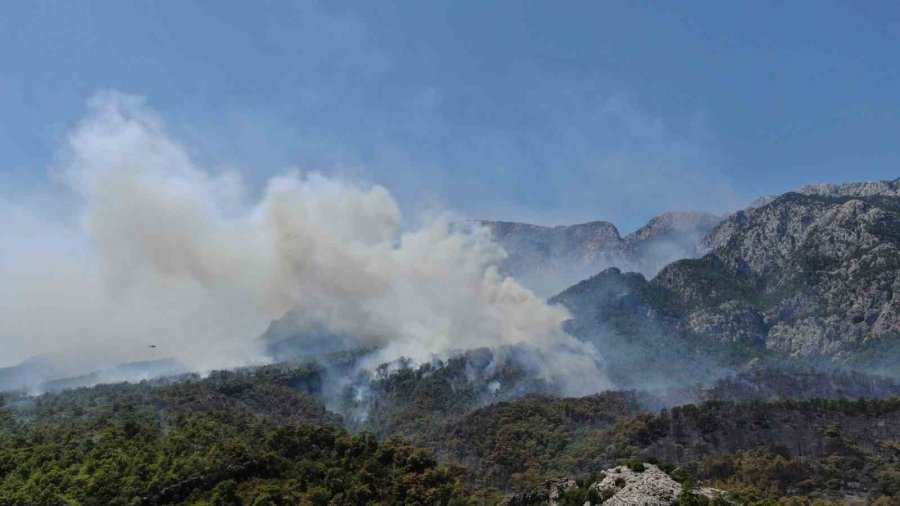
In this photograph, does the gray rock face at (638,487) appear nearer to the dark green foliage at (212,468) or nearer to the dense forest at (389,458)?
the dense forest at (389,458)

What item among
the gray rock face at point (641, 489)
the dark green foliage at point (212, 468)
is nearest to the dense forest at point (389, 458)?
the dark green foliage at point (212, 468)

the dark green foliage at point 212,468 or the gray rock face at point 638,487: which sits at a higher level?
the dark green foliage at point 212,468

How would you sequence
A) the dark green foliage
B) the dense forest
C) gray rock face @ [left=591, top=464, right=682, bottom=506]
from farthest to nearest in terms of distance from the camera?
the dense forest, the dark green foliage, gray rock face @ [left=591, top=464, right=682, bottom=506]

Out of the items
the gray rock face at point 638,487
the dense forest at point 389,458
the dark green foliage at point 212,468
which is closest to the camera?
the gray rock face at point 638,487

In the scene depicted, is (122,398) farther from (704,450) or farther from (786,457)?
(786,457)

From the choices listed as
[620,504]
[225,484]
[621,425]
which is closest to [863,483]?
[621,425]

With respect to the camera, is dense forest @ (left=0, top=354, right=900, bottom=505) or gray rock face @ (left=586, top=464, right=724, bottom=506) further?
dense forest @ (left=0, top=354, right=900, bottom=505)

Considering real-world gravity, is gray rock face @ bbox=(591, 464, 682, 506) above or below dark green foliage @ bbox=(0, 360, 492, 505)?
below

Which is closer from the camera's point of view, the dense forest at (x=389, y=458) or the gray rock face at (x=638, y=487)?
the gray rock face at (x=638, y=487)

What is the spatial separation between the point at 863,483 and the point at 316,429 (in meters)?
104

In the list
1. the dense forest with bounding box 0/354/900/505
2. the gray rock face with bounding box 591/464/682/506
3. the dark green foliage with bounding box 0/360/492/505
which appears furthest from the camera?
the dense forest with bounding box 0/354/900/505

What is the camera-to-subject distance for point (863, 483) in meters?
140

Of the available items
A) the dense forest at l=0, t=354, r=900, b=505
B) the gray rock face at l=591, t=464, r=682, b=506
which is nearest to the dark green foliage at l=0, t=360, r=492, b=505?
the dense forest at l=0, t=354, r=900, b=505

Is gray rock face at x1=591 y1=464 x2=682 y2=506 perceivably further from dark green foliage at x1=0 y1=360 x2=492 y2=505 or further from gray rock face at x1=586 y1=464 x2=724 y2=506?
dark green foliage at x1=0 y1=360 x2=492 y2=505
